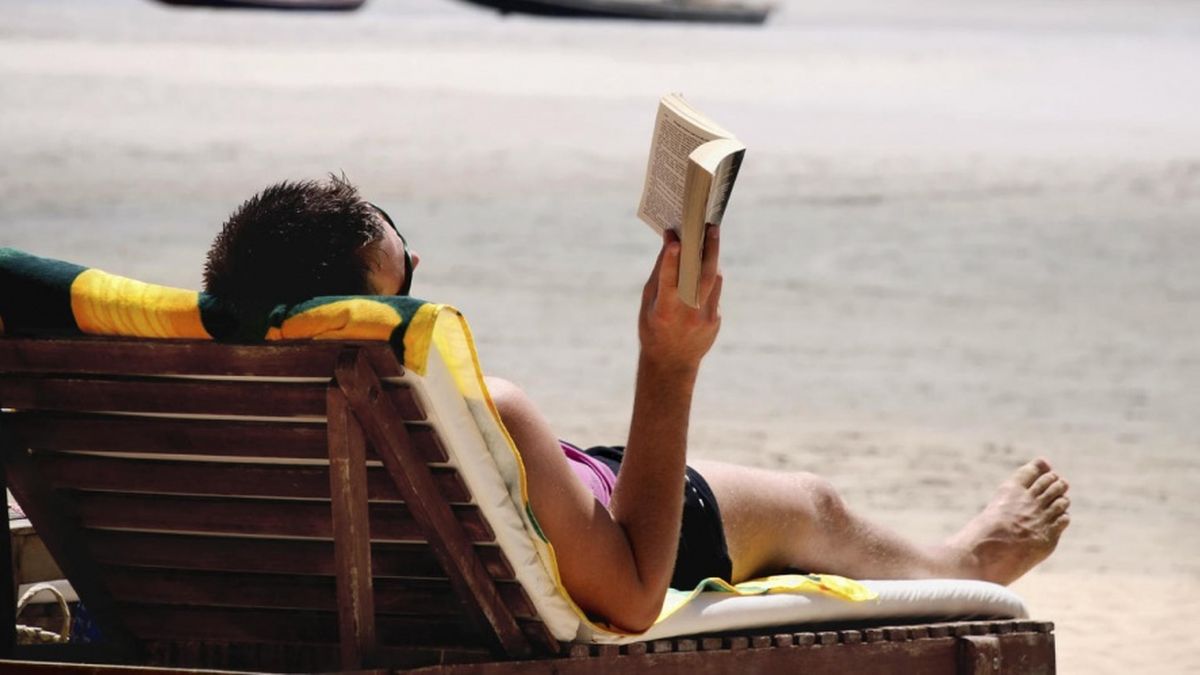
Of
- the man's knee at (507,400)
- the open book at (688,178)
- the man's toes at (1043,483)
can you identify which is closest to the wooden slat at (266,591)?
the man's knee at (507,400)

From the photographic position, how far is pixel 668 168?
288cm

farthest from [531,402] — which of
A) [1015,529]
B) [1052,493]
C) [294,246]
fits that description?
[1052,493]

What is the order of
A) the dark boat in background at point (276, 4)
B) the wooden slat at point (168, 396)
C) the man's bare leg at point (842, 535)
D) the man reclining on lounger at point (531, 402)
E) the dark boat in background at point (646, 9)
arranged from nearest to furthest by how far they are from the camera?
1. the wooden slat at point (168, 396)
2. the man reclining on lounger at point (531, 402)
3. the man's bare leg at point (842, 535)
4. the dark boat in background at point (276, 4)
5. the dark boat in background at point (646, 9)

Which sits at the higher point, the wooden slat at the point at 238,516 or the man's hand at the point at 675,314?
the man's hand at the point at 675,314

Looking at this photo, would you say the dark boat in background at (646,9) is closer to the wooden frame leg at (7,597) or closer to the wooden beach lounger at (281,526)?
the wooden beach lounger at (281,526)

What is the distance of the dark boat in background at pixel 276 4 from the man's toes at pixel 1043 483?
39.5 metres

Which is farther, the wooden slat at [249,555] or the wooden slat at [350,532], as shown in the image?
the wooden slat at [249,555]

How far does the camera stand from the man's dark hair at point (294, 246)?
2838 mm

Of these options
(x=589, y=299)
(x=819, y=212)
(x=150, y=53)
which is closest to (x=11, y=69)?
(x=150, y=53)

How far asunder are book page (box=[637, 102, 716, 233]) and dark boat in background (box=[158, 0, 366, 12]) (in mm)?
40265

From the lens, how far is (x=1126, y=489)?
7215mm

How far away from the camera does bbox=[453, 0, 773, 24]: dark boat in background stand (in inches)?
1704

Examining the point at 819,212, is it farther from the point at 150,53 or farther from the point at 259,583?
the point at 150,53

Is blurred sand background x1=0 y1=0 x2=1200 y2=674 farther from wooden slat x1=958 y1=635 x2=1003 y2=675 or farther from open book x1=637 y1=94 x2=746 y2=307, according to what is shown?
open book x1=637 y1=94 x2=746 y2=307
